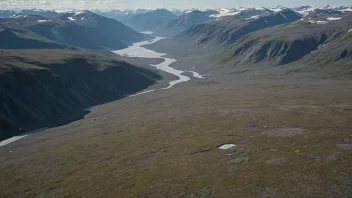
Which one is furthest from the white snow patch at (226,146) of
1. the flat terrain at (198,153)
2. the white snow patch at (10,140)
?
the white snow patch at (10,140)

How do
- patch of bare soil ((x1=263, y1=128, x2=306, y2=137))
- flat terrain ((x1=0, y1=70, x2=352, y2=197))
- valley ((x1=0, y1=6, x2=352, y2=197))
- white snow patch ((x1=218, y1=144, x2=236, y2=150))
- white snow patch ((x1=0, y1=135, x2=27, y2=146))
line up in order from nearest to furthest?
flat terrain ((x1=0, y1=70, x2=352, y2=197)) → valley ((x1=0, y1=6, x2=352, y2=197)) → white snow patch ((x1=218, y1=144, x2=236, y2=150)) → patch of bare soil ((x1=263, y1=128, x2=306, y2=137)) → white snow patch ((x1=0, y1=135, x2=27, y2=146))

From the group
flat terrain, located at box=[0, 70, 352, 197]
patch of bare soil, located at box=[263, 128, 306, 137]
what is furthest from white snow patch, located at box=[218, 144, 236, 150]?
patch of bare soil, located at box=[263, 128, 306, 137]

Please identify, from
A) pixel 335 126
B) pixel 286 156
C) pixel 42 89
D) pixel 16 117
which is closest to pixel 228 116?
pixel 335 126

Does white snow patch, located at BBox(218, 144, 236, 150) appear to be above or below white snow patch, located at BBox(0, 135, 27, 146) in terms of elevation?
above

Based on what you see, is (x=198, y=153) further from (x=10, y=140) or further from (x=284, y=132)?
(x=10, y=140)

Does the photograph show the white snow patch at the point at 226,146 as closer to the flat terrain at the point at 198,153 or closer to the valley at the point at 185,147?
the valley at the point at 185,147

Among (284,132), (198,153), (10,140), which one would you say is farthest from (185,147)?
(10,140)

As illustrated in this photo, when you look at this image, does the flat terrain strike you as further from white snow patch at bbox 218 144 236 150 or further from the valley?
white snow patch at bbox 218 144 236 150

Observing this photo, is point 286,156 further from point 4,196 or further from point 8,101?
point 8,101
